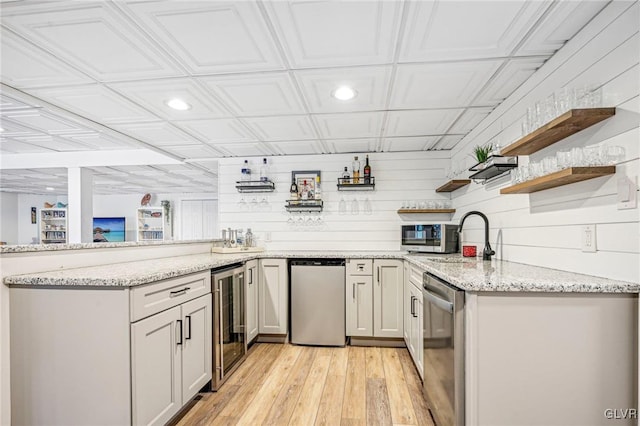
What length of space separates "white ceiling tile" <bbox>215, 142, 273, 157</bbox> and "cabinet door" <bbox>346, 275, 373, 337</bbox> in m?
1.87

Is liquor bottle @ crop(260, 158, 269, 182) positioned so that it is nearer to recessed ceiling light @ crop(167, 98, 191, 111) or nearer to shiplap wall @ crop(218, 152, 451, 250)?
shiplap wall @ crop(218, 152, 451, 250)

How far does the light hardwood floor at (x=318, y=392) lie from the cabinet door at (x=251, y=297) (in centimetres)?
23

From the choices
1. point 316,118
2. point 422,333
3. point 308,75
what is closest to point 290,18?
point 308,75

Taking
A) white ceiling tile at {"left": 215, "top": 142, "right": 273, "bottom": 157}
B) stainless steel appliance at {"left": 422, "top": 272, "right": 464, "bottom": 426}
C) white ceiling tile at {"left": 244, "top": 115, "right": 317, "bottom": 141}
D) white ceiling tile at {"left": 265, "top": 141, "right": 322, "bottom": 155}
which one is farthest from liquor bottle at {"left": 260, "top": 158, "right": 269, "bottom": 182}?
stainless steel appliance at {"left": 422, "top": 272, "right": 464, "bottom": 426}

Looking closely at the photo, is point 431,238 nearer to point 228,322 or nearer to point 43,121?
point 228,322

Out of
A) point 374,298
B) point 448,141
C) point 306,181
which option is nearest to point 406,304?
point 374,298

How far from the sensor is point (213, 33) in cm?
175

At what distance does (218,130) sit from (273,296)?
1.84m

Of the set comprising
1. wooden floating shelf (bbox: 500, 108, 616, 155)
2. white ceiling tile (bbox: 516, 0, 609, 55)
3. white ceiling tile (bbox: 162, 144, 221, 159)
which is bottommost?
wooden floating shelf (bbox: 500, 108, 616, 155)

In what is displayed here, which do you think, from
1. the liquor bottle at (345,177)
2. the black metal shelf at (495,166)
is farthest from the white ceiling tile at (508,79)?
the liquor bottle at (345,177)

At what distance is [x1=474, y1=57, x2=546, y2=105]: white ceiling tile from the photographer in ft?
6.72

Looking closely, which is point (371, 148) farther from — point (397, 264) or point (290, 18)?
point (290, 18)

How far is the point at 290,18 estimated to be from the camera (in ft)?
5.36

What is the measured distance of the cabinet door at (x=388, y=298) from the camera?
347 centimetres
